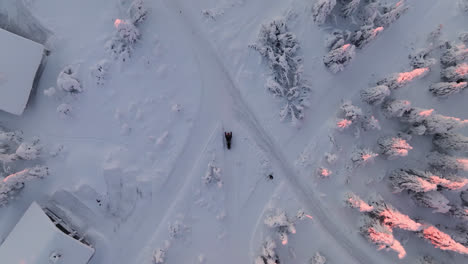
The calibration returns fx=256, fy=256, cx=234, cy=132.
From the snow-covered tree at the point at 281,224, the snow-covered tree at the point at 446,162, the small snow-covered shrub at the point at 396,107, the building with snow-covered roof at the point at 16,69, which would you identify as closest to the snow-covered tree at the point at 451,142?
the snow-covered tree at the point at 446,162

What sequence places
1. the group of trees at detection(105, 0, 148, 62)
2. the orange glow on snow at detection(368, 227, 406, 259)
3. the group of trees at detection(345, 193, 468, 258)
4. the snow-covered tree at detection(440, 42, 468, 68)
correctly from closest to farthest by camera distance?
→ the orange glow on snow at detection(368, 227, 406, 259), the group of trees at detection(345, 193, 468, 258), the snow-covered tree at detection(440, 42, 468, 68), the group of trees at detection(105, 0, 148, 62)

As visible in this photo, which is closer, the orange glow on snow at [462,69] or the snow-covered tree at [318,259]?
the snow-covered tree at [318,259]

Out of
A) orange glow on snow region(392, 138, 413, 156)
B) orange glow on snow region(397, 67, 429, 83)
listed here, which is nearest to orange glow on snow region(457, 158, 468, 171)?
orange glow on snow region(392, 138, 413, 156)

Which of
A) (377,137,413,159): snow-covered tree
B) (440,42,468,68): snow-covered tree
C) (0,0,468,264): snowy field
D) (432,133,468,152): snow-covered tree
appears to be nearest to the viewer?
(432,133,468,152): snow-covered tree

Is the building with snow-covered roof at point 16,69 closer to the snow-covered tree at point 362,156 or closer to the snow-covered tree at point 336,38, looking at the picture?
the snow-covered tree at point 336,38

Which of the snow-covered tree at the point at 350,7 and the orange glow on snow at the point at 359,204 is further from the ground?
the snow-covered tree at the point at 350,7

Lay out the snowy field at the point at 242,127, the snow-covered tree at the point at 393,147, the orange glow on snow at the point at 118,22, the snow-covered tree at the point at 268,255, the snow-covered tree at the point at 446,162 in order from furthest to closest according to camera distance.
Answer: the snowy field at the point at 242,127
the orange glow on snow at the point at 118,22
the snow-covered tree at the point at 268,255
the snow-covered tree at the point at 393,147
the snow-covered tree at the point at 446,162

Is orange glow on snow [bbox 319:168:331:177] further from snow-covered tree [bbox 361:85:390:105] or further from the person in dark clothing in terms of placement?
the person in dark clothing

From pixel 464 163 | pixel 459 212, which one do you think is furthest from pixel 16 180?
pixel 459 212
